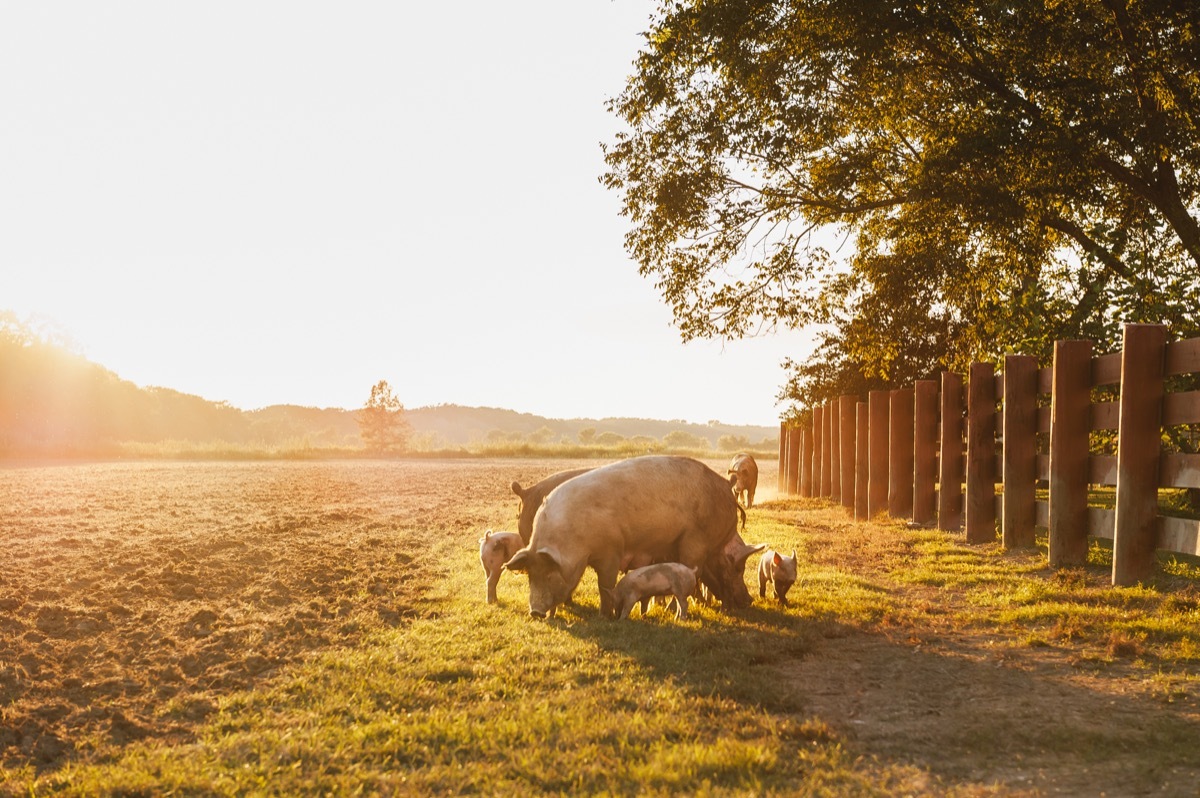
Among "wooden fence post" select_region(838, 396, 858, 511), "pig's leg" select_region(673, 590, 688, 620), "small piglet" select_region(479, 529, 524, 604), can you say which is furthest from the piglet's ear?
"wooden fence post" select_region(838, 396, 858, 511)

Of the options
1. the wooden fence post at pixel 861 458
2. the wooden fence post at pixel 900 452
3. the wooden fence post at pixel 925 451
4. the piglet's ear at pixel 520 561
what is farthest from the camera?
the wooden fence post at pixel 861 458

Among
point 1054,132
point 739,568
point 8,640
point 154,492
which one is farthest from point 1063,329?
point 154,492

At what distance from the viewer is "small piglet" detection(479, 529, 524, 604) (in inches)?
396

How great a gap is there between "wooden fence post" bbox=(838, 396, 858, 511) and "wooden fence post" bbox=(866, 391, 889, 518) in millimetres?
2309

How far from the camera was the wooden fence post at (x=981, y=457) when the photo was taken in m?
13.4

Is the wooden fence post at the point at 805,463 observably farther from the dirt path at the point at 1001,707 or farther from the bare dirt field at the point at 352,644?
the dirt path at the point at 1001,707

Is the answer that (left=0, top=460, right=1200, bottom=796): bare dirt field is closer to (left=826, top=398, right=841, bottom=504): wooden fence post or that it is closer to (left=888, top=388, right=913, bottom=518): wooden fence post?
(left=888, top=388, right=913, bottom=518): wooden fence post

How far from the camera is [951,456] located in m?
14.7

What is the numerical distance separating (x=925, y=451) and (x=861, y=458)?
3.69 meters

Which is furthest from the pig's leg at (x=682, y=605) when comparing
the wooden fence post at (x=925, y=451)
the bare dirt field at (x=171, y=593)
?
the wooden fence post at (x=925, y=451)

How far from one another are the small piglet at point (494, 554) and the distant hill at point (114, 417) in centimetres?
4151

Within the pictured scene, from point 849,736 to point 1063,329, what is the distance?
41.0 ft

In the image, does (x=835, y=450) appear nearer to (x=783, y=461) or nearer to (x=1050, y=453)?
(x=783, y=461)

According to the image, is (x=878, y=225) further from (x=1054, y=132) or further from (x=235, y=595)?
(x=235, y=595)
